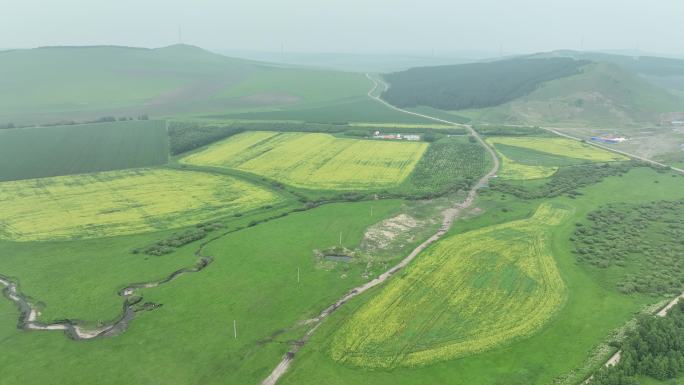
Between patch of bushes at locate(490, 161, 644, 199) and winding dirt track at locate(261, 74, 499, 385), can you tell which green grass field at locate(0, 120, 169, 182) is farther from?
patch of bushes at locate(490, 161, 644, 199)

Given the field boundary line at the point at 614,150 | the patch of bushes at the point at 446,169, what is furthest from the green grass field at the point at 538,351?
the field boundary line at the point at 614,150

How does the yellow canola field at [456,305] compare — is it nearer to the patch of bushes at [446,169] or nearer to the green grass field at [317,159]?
the patch of bushes at [446,169]

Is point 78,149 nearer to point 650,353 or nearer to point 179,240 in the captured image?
point 179,240

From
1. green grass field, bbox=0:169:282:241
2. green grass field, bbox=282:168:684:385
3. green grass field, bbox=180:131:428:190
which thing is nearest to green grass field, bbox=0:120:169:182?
green grass field, bbox=0:169:282:241

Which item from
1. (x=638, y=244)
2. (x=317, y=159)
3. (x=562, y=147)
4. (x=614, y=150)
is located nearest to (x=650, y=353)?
(x=638, y=244)

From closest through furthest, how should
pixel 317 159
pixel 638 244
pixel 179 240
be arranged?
pixel 638 244, pixel 179 240, pixel 317 159

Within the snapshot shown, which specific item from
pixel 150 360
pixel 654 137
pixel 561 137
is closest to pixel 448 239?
pixel 150 360

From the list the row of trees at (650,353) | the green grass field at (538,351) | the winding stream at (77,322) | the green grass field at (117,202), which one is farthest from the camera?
the green grass field at (117,202)

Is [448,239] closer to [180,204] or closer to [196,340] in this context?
[196,340]
